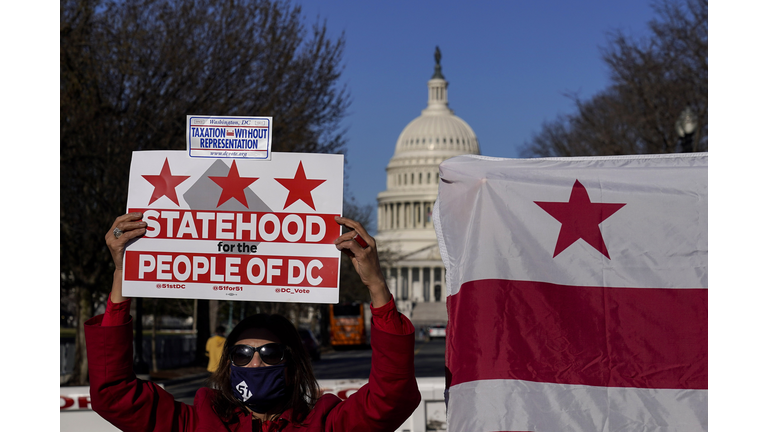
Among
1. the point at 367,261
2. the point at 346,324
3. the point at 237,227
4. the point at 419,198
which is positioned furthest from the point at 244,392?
the point at 419,198

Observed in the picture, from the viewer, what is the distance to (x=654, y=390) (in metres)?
4.14

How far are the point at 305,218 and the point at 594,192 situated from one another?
1.58 m

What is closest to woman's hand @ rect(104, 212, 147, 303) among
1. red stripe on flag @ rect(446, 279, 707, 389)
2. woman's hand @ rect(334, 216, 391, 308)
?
woman's hand @ rect(334, 216, 391, 308)

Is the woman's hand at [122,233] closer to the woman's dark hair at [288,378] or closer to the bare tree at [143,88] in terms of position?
the woman's dark hair at [288,378]

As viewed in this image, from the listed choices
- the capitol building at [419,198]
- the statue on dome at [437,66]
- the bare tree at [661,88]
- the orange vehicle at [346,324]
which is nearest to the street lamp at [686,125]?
the bare tree at [661,88]

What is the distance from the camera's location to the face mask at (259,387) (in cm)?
312

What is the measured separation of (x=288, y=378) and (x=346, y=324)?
164 feet

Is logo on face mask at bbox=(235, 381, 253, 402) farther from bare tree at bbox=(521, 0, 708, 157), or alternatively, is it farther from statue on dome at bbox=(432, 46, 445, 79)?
statue on dome at bbox=(432, 46, 445, 79)

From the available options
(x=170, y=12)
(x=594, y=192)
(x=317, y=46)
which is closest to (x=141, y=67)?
(x=170, y=12)

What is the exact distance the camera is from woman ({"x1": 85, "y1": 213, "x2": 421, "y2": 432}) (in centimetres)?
297

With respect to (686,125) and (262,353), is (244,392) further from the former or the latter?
(686,125)

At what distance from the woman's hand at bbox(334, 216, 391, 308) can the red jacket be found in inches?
4.6

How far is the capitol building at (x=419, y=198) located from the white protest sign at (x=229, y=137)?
104495 millimetres

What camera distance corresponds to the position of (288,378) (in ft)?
10.5
